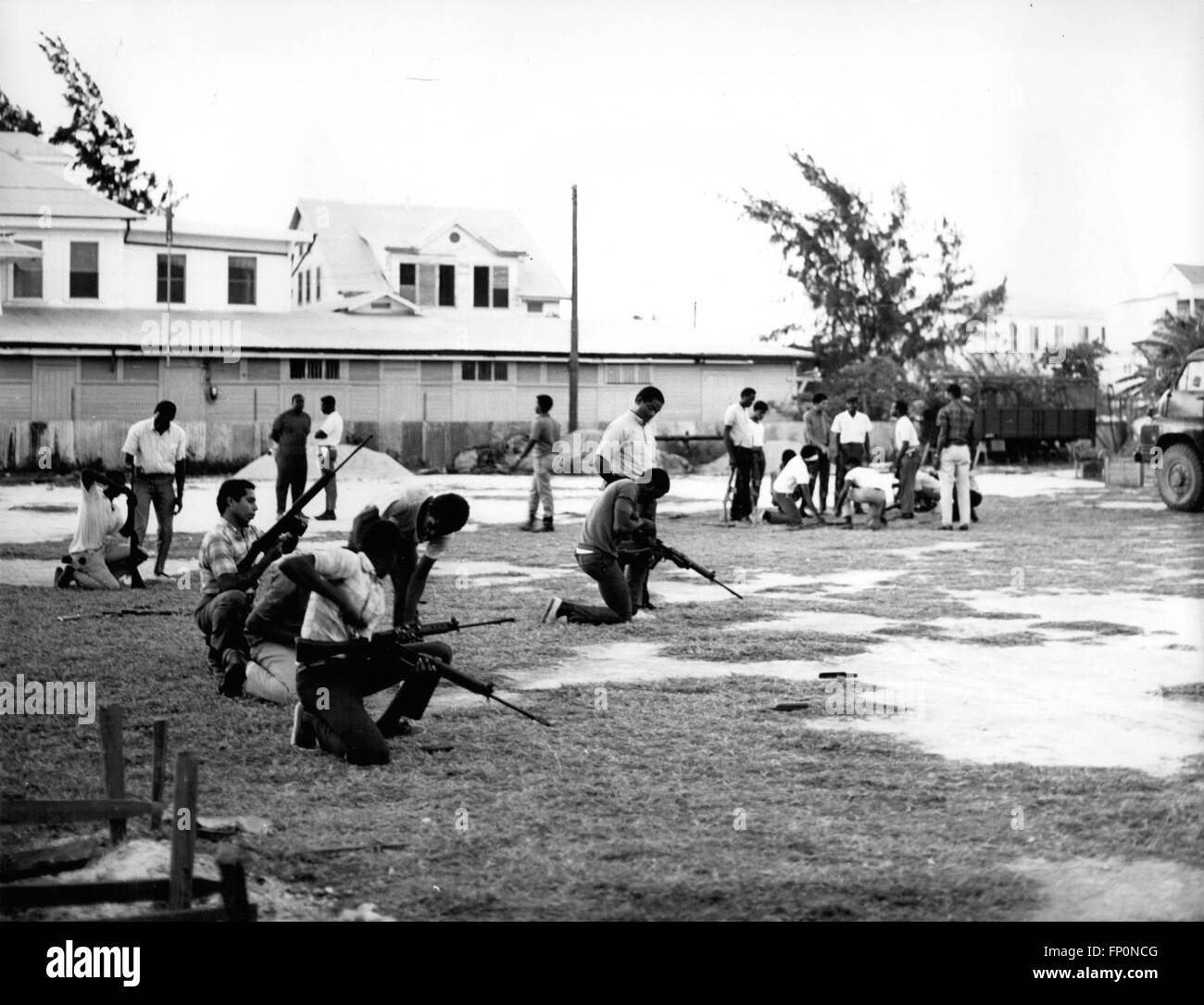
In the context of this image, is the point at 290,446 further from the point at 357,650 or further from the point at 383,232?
the point at 383,232

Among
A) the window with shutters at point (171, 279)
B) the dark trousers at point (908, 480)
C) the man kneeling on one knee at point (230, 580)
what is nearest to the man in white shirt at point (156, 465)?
the man kneeling on one knee at point (230, 580)

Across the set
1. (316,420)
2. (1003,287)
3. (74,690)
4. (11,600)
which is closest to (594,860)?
(74,690)

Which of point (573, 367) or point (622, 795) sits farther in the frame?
point (573, 367)

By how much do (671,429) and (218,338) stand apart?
12164 mm

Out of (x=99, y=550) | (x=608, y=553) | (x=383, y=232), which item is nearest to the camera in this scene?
(x=608, y=553)

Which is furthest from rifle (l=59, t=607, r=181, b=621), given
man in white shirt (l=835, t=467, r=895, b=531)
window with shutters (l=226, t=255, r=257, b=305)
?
window with shutters (l=226, t=255, r=257, b=305)

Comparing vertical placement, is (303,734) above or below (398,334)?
below

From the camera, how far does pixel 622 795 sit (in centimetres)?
704

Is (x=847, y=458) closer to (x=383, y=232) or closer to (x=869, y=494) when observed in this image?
(x=869, y=494)

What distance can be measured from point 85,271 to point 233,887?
34.5 meters

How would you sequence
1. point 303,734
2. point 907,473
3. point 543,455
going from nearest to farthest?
point 303,734 < point 543,455 < point 907,473

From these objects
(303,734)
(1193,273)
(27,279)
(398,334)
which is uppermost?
(1193,273)

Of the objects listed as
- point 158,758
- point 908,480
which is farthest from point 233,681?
point 908,480

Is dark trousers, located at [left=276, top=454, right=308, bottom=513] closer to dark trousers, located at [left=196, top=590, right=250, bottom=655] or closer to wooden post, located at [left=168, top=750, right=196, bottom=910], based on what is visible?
dark trousers, located at [left=196, top=590, right=250, bottom=655]
